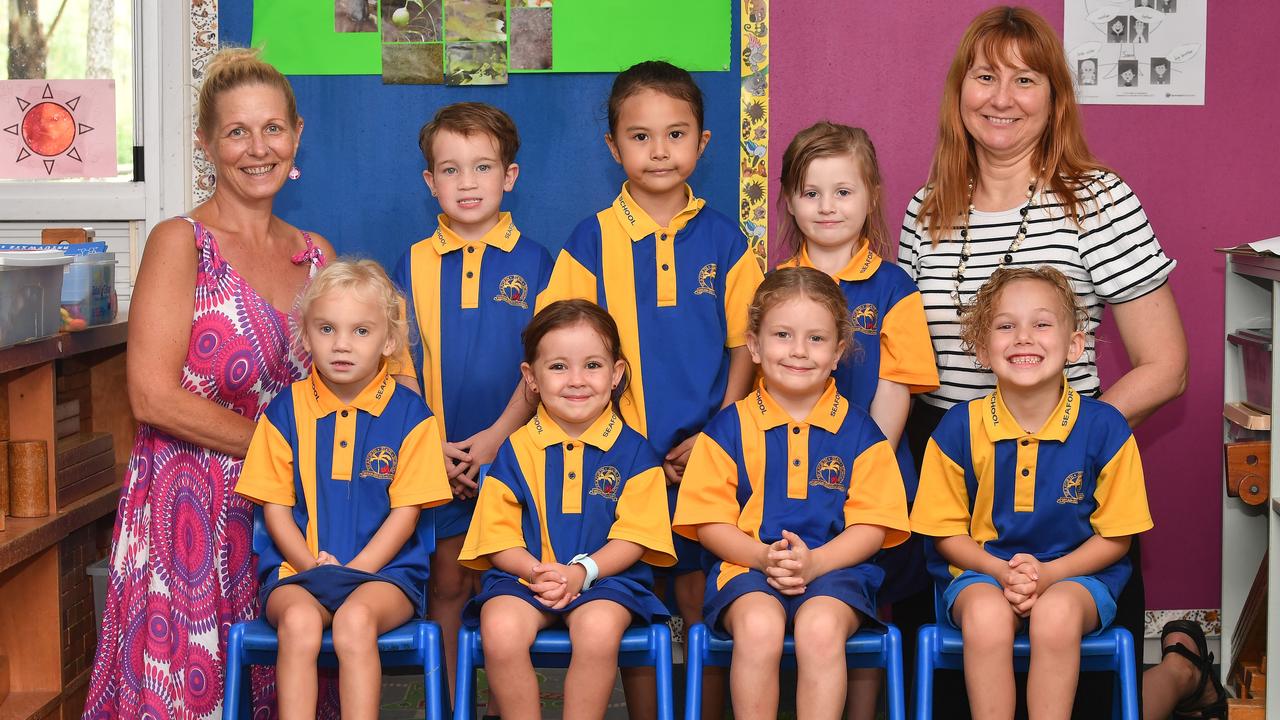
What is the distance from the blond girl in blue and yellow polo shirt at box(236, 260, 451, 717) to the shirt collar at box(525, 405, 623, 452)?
7.6 inches

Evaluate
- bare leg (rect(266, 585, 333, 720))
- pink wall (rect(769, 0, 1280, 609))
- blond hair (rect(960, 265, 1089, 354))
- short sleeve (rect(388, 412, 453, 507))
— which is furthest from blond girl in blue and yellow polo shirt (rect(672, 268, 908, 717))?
pink wall (rect(769, 0, 1280, 609))

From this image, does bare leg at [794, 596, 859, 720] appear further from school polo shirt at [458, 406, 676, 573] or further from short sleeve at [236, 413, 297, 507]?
short sleeve at [236, 413, 297, 507]

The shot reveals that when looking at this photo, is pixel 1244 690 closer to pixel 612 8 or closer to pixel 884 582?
pixel 884 582

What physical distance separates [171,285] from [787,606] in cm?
132

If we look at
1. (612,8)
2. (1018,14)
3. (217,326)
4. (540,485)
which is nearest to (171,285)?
(217,326)

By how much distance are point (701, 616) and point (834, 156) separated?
0.99 meters

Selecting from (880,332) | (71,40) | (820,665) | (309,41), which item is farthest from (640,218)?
(71,40)

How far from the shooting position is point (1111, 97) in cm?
304

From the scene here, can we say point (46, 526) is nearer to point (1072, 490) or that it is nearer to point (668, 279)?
point (668, 279)

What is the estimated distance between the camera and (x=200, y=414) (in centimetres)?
232

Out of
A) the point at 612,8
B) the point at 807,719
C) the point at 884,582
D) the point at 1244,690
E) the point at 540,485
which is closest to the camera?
the point at 807,719

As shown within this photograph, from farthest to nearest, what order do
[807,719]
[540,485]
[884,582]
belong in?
[884,582] < [540,485] < [807,719]

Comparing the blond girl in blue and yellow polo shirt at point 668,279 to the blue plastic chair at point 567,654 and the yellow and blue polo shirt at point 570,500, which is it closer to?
the yellow and blue polo shirt at point 570,500

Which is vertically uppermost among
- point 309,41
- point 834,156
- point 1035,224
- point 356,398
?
point 309,41
